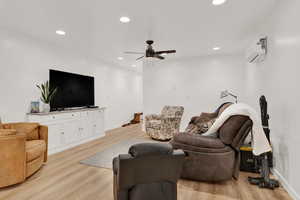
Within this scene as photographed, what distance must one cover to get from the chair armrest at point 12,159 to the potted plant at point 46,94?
4.95 feet

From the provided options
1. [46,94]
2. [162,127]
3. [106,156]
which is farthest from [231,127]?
[46,94]

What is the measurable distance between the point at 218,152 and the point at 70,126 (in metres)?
3.37

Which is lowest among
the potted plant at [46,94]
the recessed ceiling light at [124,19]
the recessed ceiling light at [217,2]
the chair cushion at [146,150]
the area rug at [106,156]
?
the area rug at [106,156]

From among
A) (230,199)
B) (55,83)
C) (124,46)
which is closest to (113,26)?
(124,46)

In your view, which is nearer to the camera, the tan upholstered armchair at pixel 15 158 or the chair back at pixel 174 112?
the tan upholstered armchair at pixel 15 158

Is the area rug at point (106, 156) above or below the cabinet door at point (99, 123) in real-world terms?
below

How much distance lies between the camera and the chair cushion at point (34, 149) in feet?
7.79

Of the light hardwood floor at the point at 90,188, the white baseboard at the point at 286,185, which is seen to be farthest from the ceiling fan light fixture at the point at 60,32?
the white baseboard at the point at 286,185

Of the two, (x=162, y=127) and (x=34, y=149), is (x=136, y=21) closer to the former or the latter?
(x=34, y=149)

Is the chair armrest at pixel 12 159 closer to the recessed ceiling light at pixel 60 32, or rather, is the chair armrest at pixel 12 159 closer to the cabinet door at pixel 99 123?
the recessed ceiling light at pixel 60 32

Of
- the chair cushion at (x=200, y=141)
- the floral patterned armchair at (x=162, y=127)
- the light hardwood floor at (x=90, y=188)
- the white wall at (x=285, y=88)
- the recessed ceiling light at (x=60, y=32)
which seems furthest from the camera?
the floral patterned armchair at (x=162, y=127)

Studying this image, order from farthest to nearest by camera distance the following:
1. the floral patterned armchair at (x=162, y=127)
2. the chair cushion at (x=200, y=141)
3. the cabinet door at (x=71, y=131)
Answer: the floral patterned armchair at (x=162, y=127)
the cabinet door at (x=71, y=131)
the chair cushion at (x=200, y=141)

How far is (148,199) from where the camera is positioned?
143cm

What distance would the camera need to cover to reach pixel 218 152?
2.19 m
